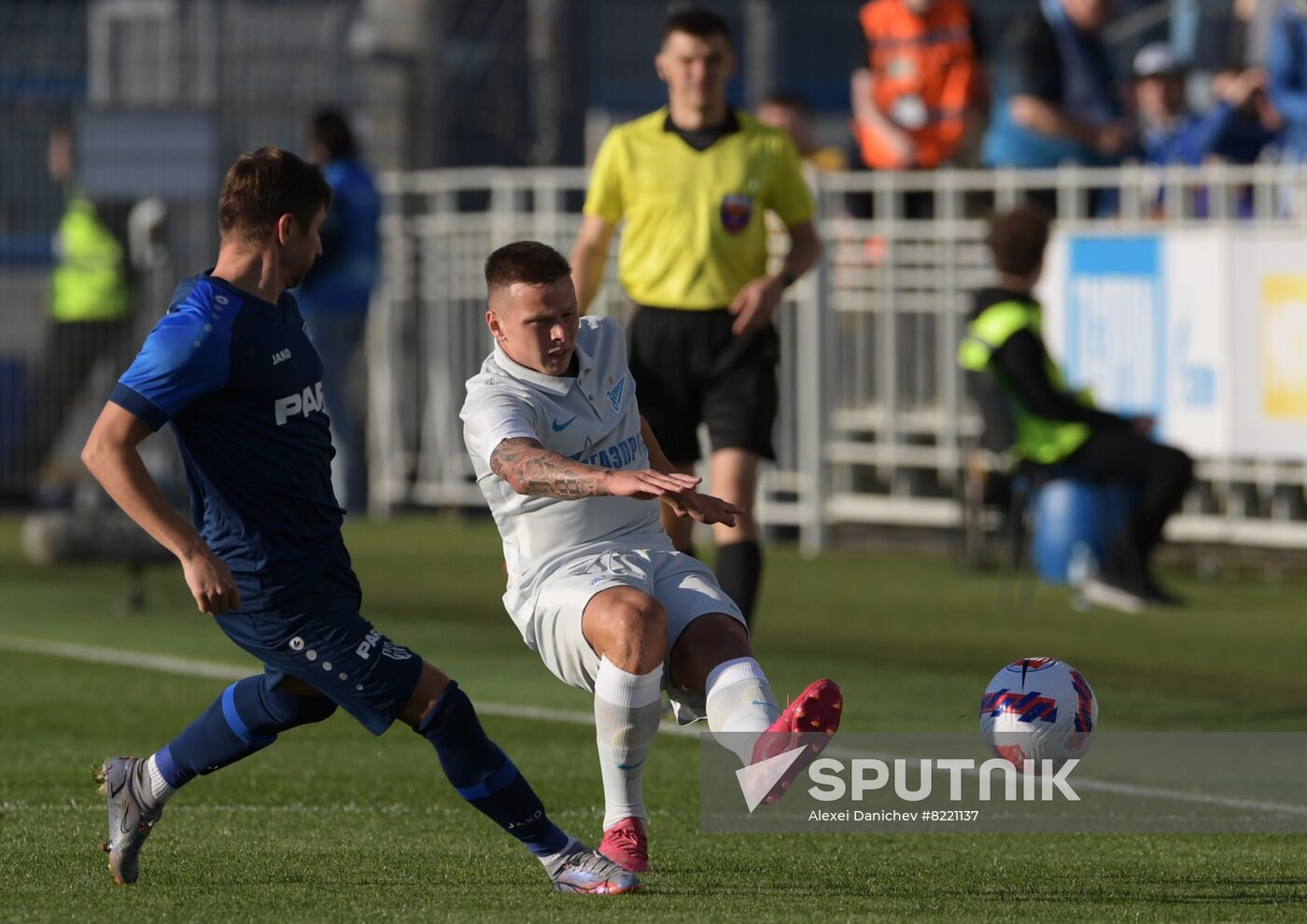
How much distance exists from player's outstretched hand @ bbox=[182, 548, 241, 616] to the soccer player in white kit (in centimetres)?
68

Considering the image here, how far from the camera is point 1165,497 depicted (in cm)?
1320

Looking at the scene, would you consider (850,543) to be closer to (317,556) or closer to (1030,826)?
(1030,826)

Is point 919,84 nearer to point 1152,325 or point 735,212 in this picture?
point 1152,325

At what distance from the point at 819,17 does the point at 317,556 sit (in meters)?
21.6

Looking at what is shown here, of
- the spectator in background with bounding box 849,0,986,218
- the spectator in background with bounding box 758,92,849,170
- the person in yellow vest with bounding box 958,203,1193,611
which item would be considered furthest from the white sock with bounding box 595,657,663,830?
the spectator in background with bounding box 758,92,849,170

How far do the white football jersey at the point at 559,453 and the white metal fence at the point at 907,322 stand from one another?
8451 mm

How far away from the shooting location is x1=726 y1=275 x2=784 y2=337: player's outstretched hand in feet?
31.8

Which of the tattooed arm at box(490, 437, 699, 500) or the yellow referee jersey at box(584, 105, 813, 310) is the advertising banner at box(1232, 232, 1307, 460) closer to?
the yellow referee jersey at box(584, 105, 813, 310)

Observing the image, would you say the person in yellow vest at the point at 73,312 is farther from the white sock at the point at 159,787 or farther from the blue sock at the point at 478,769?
the blue sock at the point at 478,769

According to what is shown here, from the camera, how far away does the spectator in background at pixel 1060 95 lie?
1619 cm

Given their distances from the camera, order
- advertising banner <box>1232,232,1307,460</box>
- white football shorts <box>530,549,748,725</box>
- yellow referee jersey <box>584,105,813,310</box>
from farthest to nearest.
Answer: advertising banner <box>1232,232,1307,460</box>
yellow referee jersey <box>584,105,813,310</box>
white football shorts <box>530,549,748,725</box>

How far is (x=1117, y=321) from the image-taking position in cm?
1480

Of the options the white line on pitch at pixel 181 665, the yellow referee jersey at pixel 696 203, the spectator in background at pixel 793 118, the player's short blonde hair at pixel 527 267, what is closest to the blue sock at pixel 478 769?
the player's short blonde hair at pixel 527 267

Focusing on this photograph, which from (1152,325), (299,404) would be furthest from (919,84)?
(299,404)
